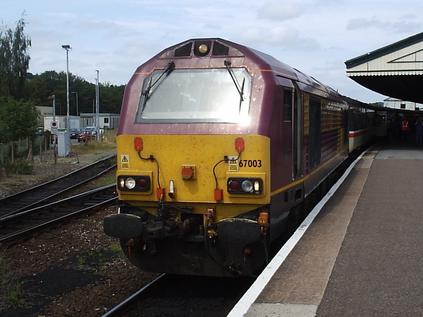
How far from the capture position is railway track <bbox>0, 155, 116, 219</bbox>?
1523cm

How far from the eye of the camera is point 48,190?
18.8 m

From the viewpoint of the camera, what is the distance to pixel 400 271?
586cm

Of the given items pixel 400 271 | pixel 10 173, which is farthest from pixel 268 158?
pixel 10 173

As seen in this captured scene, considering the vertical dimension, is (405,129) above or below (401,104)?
below

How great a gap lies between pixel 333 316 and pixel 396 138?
36.8 metres

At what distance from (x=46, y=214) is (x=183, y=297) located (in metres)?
7.23

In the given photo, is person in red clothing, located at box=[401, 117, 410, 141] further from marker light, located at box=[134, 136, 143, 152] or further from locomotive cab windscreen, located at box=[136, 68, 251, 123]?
marker light, located at box=[134, 136, 143, 152]

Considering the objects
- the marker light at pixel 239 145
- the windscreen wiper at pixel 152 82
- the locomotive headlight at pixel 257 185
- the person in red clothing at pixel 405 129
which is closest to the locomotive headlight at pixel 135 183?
the windscreen wiper at pixel 152 82

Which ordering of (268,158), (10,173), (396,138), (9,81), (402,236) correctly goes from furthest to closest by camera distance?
(9,81) < (396,138) < (10,173) < (402,236) < (268,158)

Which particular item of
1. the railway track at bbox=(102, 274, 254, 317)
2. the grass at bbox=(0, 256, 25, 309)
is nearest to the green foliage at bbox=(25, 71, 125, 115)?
the grass at bbox=(0, 256, 25, 309)

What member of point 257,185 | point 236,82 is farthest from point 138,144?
point 257,185

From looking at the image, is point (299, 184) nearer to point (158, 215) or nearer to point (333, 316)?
point (158, 215)

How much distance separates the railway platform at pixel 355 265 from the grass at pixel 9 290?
344 cm

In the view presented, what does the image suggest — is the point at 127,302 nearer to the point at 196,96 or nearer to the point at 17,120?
the point at 196,96
